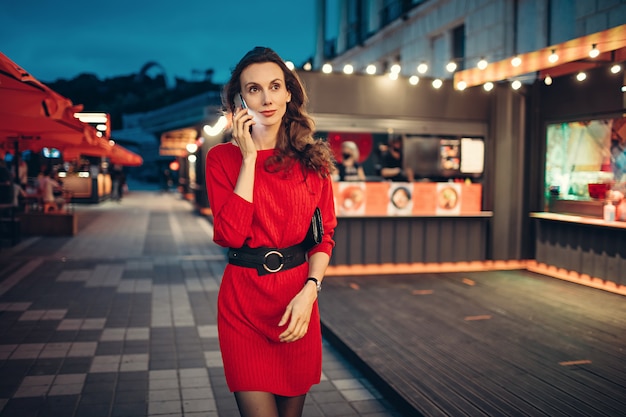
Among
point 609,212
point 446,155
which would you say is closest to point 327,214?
point 609,212

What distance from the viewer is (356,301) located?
686 cm

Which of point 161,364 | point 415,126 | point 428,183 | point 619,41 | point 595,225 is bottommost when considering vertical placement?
point 161,364

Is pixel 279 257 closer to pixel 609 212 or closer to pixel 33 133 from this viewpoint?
pixel 609 212

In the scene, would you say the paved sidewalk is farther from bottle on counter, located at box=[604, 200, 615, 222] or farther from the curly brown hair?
bottle on counter, located at box=[604, 200, 615, 222]

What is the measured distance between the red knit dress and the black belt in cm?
2

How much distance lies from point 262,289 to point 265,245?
0.16m

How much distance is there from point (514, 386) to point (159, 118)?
2672cm

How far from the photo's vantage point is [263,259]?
80.6 inches

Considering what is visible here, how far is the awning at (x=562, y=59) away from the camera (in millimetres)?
6406

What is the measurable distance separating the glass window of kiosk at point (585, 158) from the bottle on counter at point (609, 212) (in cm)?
30

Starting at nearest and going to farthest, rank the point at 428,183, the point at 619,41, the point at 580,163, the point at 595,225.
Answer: the point at 619,41 < the point at 595,225 < the point at 580,163 < the point at 428,183

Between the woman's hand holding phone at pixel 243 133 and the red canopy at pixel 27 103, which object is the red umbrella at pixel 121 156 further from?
the woman's hand holding phone at pixel 243 133

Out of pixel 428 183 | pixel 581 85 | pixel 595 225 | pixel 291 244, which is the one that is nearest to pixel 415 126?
pixel 428 183

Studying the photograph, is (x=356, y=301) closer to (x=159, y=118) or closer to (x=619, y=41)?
(x=619, y=41)
